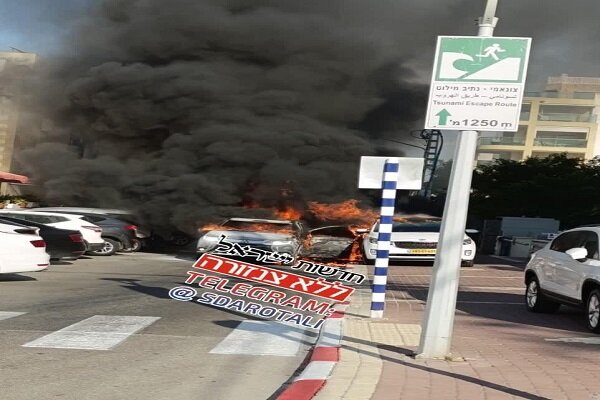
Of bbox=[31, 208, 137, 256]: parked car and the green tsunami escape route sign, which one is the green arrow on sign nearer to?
the green tsunami escape route sign

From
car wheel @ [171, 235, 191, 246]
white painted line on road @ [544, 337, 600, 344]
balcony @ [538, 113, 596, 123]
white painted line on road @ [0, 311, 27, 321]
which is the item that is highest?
balcony @ [538, 113, 596, 123]

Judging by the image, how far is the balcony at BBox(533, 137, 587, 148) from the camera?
52531mm

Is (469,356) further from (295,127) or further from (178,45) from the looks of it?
(178,45)

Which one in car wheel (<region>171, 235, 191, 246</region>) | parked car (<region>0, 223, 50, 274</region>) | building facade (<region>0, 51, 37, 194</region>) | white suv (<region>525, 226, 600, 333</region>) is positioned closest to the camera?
white suv (<region>525, 226, 600, 333</region>)

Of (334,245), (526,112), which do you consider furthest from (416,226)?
(526,112)

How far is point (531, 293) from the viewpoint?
32.6 ft

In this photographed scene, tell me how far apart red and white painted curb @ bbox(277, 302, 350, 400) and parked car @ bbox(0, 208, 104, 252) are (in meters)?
10.8

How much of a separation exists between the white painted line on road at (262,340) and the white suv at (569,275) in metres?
3.50

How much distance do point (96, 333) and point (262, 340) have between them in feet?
5.72

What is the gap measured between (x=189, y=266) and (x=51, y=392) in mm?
11417

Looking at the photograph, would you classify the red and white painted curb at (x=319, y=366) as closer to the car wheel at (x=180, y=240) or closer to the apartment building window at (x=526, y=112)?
the car wheel at (x=180, y=240)

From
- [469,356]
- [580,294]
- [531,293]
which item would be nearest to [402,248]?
[531,293]

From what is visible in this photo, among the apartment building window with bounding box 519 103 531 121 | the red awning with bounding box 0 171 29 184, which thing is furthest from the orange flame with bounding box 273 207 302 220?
the apartment building window with bounding box 519 103 531 121

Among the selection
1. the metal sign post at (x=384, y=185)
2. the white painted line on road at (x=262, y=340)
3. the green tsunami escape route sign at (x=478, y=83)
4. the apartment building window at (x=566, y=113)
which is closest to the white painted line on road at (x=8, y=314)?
the white painted line on road at (x=262, y=340)
